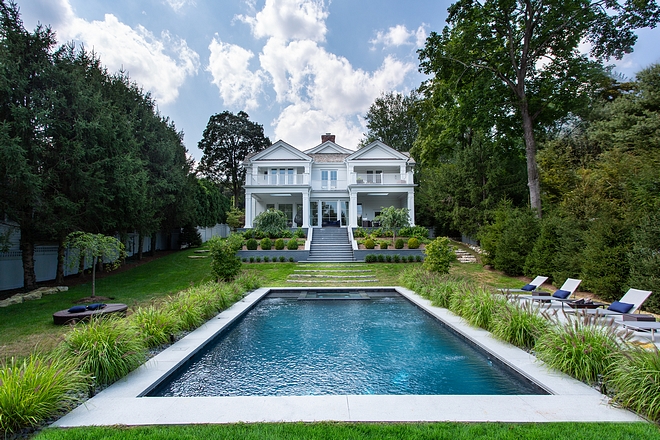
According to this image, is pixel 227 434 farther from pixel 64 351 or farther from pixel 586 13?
pixel 586 13

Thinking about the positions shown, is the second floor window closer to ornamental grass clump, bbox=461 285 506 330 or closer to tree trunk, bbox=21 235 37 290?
tree trunk, bbox=21 235 37 290

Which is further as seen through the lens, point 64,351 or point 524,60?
point 524,60

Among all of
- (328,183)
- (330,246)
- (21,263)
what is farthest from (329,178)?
(21,263)

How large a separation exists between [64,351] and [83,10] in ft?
44.2

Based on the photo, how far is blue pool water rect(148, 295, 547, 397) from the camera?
4660 millimetres

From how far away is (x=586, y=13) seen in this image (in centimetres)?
1534

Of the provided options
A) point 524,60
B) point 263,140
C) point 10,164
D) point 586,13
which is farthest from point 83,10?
point 263,140

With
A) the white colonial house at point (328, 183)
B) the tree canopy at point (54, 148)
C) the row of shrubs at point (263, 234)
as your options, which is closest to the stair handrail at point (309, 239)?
the row of shrubs at point (263, 234)

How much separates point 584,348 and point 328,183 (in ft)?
81.6

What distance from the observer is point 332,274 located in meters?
16.8

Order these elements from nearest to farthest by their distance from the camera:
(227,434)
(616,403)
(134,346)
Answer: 1. (227,434)
2. (616,403)
3. (134,346)

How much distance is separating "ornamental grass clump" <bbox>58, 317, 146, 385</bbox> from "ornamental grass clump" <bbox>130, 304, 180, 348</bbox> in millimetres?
696

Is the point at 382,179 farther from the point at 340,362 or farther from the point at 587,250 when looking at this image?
the point at 340,362

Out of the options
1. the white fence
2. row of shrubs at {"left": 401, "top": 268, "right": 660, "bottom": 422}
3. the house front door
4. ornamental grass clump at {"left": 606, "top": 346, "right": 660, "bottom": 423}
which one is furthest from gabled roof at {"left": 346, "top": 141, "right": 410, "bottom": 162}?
ornamental grass clump at {"left": 606, "top": 346, "right": 660, "bottom": 423}
